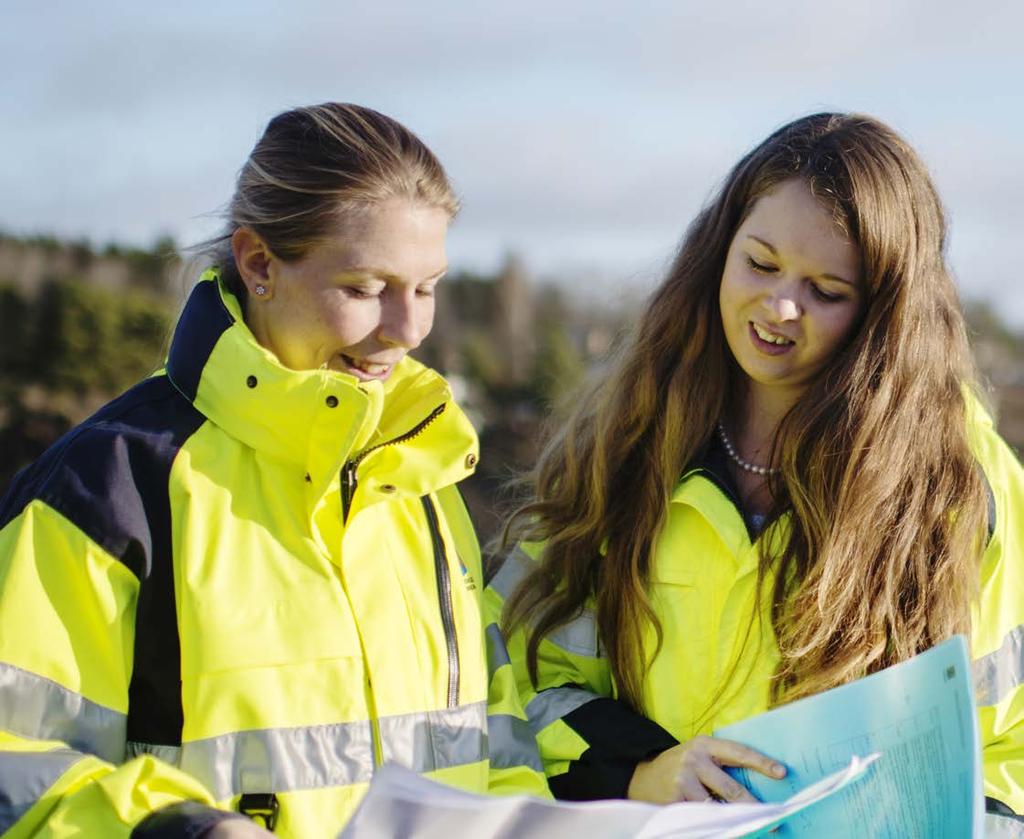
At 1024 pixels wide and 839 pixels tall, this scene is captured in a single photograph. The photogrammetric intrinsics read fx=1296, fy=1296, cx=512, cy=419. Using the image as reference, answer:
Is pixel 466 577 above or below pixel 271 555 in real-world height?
below

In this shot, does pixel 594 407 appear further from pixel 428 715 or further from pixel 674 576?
pixel 428 715

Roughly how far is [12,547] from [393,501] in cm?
72

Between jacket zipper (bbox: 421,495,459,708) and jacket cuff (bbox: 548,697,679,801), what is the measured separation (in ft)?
1.35

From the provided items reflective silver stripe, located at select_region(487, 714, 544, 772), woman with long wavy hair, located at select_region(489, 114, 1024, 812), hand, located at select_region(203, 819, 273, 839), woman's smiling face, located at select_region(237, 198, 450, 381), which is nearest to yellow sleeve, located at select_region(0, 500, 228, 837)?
hand, located at select_region(203, 819, 273, 839)

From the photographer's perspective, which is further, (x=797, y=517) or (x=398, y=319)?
(x=797, y=517)

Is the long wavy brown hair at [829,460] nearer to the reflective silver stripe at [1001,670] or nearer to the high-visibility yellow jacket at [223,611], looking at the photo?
the reflective silver stripe at [1001,670]

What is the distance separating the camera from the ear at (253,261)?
2277 millimetres

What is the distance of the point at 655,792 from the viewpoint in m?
2.47

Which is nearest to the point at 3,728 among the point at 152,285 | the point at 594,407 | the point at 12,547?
the point at 12,547

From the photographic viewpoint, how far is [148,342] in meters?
6.75

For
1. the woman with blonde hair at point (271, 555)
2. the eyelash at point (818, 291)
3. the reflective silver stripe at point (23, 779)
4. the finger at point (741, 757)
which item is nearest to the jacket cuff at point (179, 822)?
the woman with blonde hair at point (271, 555)

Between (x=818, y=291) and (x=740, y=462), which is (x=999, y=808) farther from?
(x=818, y=291)

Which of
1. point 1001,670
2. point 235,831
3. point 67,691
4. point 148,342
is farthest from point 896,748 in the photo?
A: point 148,342

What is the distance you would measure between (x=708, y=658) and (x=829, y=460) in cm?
48
